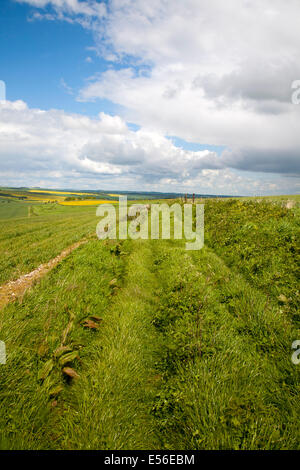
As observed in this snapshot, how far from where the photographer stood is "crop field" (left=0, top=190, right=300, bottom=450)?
8.89 feet

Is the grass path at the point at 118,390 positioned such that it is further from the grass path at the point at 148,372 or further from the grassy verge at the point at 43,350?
the grassy verge at the point at 43,350

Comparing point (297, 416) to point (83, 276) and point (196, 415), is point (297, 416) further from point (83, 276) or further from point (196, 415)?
point (83, 276)

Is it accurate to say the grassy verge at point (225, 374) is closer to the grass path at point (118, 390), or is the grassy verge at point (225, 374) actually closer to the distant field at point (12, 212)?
the grass path at point (118, 390)

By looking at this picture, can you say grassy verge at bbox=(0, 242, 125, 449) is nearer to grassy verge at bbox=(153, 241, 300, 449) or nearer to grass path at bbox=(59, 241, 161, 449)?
grass path at bbox=(59, 241, 161, 449)

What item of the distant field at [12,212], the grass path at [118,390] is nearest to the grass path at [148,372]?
the grass path at [118,390]

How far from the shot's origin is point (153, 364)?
408cm

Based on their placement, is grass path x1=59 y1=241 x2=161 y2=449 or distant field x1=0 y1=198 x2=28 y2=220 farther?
distant field x1=0 y1=198 x2=28 y2=220

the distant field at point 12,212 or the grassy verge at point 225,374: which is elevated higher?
the distant field at point 12,212

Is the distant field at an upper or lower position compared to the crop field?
upper

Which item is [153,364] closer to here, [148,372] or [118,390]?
[148,372]

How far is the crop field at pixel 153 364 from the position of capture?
2709mm

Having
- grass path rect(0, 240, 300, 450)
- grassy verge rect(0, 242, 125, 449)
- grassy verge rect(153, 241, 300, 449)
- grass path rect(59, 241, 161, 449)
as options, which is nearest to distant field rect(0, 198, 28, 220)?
grassy verge rect(0, 242, 125, 449)

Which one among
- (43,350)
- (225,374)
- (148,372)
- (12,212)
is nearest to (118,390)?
(148,372)

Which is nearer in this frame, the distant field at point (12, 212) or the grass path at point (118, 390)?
the grass path at point (118, 390)
